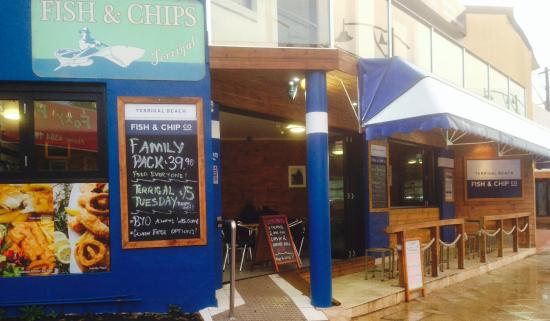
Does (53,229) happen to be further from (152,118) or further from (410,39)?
(410,39)

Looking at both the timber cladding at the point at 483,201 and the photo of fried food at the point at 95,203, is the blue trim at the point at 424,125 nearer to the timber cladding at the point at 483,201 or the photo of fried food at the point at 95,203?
the photo of fried food at the point at 95,203

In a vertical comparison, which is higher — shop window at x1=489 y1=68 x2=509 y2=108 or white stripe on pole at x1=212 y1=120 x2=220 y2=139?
A: shop window at x1=489 y1=68 x2=509 y2=108

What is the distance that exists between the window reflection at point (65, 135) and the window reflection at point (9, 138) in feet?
0.68

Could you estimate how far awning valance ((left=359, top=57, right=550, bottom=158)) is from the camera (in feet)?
20.9

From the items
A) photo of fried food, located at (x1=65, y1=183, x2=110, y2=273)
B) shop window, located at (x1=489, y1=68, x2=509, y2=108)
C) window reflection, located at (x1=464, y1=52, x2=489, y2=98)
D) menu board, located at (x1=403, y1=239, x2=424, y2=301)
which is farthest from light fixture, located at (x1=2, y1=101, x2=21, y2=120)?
shop window, located at (x1=489, y1=68, x2=509, y2=108)

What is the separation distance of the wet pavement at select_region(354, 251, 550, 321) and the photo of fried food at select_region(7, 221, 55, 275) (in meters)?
3.81

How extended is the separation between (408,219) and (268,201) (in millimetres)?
3282

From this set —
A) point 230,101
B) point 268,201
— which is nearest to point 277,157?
point 268,201

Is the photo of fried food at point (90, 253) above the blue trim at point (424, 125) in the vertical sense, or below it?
below

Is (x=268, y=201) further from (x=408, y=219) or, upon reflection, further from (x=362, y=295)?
(x=362, y=295)

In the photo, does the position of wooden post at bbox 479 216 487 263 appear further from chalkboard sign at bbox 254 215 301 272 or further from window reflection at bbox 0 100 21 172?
window reflection at bbox 0 100 21 172

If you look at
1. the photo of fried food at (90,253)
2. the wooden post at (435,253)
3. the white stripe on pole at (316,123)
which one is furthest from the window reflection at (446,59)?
the photo of fried food at (90,253)

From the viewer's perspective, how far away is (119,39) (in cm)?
584

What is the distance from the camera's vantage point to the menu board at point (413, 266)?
7398 mm
